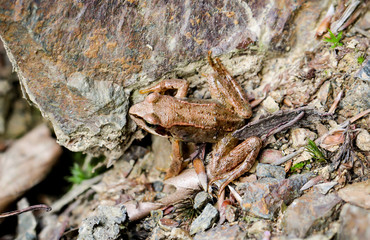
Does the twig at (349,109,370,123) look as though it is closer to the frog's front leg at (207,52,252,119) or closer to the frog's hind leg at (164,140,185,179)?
the frog's front leg at (207,52,252,119)

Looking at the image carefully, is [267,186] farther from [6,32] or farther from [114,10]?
[6,32]

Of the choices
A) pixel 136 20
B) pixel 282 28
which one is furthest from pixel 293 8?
pixel 136 20

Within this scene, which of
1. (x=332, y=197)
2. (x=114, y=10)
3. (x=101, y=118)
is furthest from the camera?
(x=101, y=118)

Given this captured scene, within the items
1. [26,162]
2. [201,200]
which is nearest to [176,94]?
[201,200]

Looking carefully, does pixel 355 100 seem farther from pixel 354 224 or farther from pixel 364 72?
pixel 354 224

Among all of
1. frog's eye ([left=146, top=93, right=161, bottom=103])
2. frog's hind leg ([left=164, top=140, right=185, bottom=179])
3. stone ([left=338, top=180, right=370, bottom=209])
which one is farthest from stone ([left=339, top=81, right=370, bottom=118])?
frog's eye ([left=146, top=93, right=161, bottom=103])

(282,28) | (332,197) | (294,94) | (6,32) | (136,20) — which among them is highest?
(6,32)
